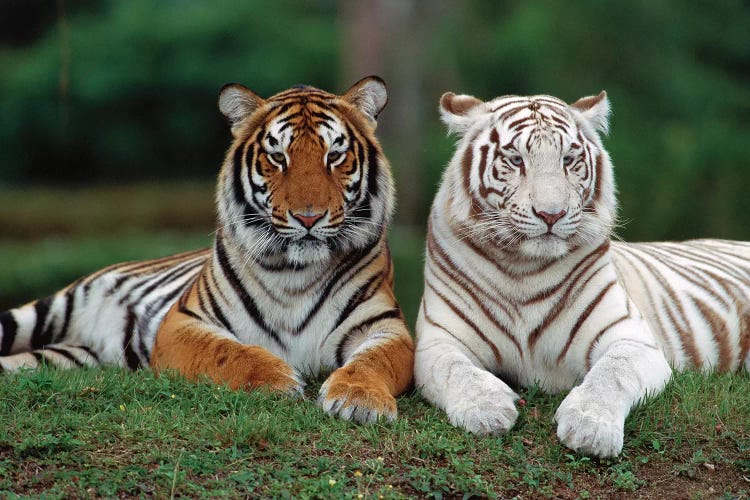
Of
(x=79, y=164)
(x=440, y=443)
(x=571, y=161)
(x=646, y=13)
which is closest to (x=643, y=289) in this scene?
(x=571, y=161)

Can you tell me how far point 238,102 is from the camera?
169 inches

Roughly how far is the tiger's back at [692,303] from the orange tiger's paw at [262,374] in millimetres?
1463

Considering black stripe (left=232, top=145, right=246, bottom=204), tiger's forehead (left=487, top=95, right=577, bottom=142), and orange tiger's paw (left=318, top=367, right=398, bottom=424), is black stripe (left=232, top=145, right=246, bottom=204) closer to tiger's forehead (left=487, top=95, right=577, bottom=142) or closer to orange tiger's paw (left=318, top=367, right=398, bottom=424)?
orange tiger's paw (left=318, top=367, right=398, bottom=424)

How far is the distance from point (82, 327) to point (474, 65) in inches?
353

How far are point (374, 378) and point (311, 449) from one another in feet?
1.61

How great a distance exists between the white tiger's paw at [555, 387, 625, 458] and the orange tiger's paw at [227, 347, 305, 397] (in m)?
1.03

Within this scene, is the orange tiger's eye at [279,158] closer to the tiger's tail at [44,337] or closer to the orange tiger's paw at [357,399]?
the orange tiger's paw at [357,399]

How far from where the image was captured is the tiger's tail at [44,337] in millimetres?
4766

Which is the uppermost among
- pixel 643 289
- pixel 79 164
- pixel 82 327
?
pixel 643 289

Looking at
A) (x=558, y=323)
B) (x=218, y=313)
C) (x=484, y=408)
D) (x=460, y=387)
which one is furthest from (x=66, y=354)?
(x=558, y=323)

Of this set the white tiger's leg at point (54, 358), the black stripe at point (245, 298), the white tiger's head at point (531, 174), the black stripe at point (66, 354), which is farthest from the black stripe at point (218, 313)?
the white tiger's head at point (531, 174)

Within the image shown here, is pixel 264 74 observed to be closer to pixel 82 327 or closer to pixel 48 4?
pixel 48 4

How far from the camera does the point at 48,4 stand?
544 inches

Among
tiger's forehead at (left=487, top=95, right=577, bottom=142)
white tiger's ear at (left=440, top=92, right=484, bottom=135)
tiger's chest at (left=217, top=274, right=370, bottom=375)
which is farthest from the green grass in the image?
white tiger's ear at (left=440, top=92, right=484, bottom=135)
